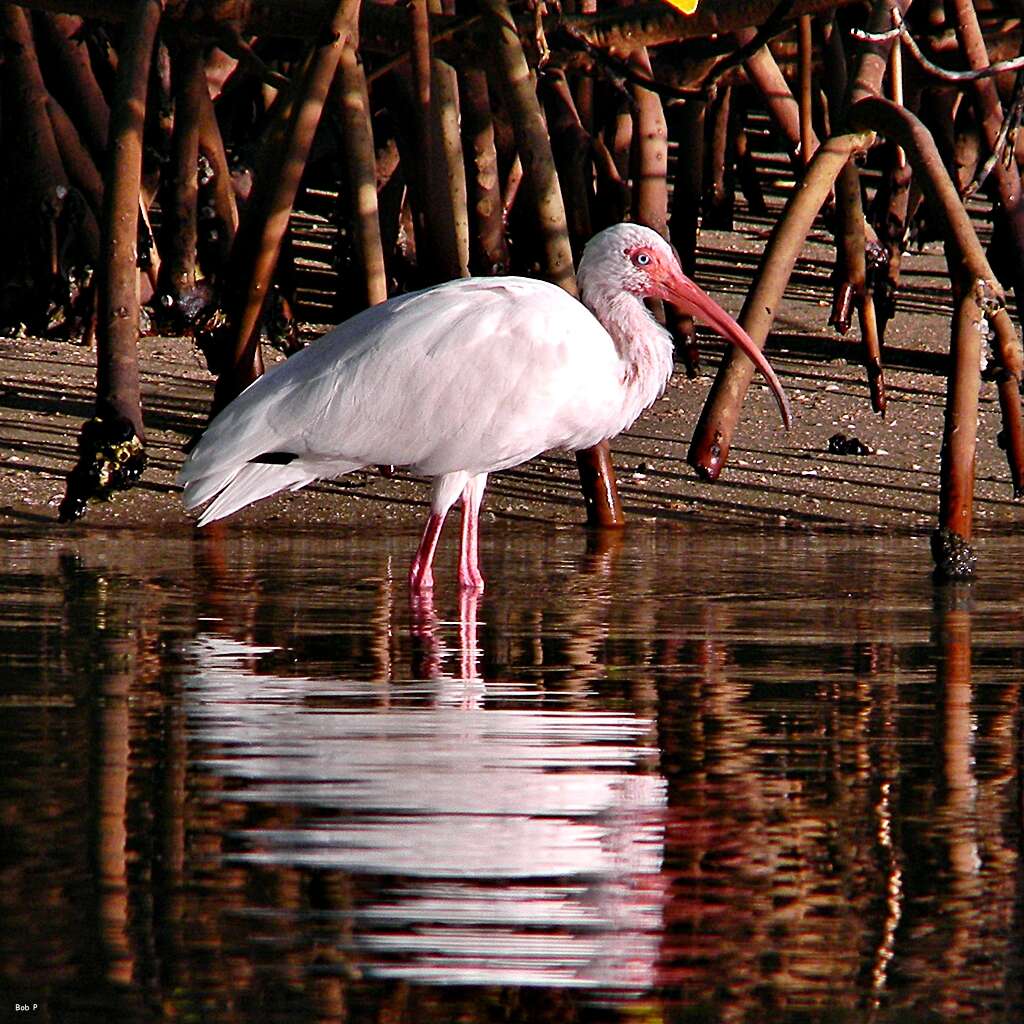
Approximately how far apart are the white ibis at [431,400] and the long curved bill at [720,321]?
60cm

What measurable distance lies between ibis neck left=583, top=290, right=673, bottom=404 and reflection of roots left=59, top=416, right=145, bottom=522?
1.87 meters

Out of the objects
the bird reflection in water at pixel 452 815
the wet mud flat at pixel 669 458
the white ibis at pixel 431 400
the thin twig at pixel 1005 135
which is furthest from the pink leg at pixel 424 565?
the thin twig at pixel 1005 135

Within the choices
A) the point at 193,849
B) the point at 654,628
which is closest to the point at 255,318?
the point at 654,628

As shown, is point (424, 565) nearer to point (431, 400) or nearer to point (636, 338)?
point (431, 400)

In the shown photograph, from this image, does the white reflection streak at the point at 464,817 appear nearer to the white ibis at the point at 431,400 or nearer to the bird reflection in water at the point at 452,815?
the bird reflection in water at the point at 452,815

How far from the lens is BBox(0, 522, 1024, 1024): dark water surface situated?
3.42 metres

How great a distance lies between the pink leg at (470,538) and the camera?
907 cm

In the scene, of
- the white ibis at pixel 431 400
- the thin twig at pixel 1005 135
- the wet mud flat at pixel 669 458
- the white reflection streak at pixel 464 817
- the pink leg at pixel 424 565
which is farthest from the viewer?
the wet mud flat at pixel 669 458

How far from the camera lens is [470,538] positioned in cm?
938

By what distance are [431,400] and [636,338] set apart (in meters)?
1.02

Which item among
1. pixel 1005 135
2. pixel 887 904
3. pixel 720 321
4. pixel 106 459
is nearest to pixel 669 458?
pixel 720 321

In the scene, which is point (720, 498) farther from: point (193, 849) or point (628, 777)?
point (193, 849)

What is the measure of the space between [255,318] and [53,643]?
160 inches

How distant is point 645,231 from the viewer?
34.8 feet
